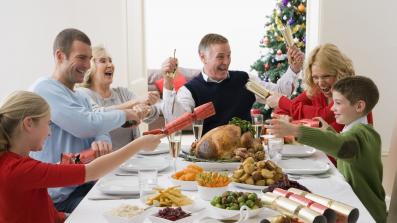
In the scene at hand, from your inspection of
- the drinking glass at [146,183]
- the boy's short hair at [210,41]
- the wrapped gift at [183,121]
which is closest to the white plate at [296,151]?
the wrapped gift at [183,121]

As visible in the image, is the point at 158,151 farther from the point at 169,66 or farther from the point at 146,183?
the point at 146,183

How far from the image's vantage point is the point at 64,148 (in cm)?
232

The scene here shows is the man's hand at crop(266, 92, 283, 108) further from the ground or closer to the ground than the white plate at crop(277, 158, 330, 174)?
further from the ground

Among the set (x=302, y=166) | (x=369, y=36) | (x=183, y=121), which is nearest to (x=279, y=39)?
(x=369, y=36)

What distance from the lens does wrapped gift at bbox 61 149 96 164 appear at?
1.91 metres

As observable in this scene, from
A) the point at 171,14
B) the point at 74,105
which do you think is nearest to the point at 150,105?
the point at 74,105

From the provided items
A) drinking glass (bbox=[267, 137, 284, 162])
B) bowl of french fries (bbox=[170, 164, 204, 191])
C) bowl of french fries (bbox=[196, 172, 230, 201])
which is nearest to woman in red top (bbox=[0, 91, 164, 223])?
bowl of french fries (bbox=[170, 164, 204, 191])

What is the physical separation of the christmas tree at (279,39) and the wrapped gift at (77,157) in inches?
165

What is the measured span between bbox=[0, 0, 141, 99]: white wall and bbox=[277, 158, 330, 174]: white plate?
261cm

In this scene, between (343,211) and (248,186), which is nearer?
(343,211)

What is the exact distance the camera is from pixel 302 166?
2020 mm

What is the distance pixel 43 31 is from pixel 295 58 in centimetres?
238

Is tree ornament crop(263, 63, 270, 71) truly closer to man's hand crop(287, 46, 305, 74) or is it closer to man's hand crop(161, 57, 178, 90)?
man's hand crop(287, 46, 305, 74)

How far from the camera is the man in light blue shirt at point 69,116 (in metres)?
2.24
